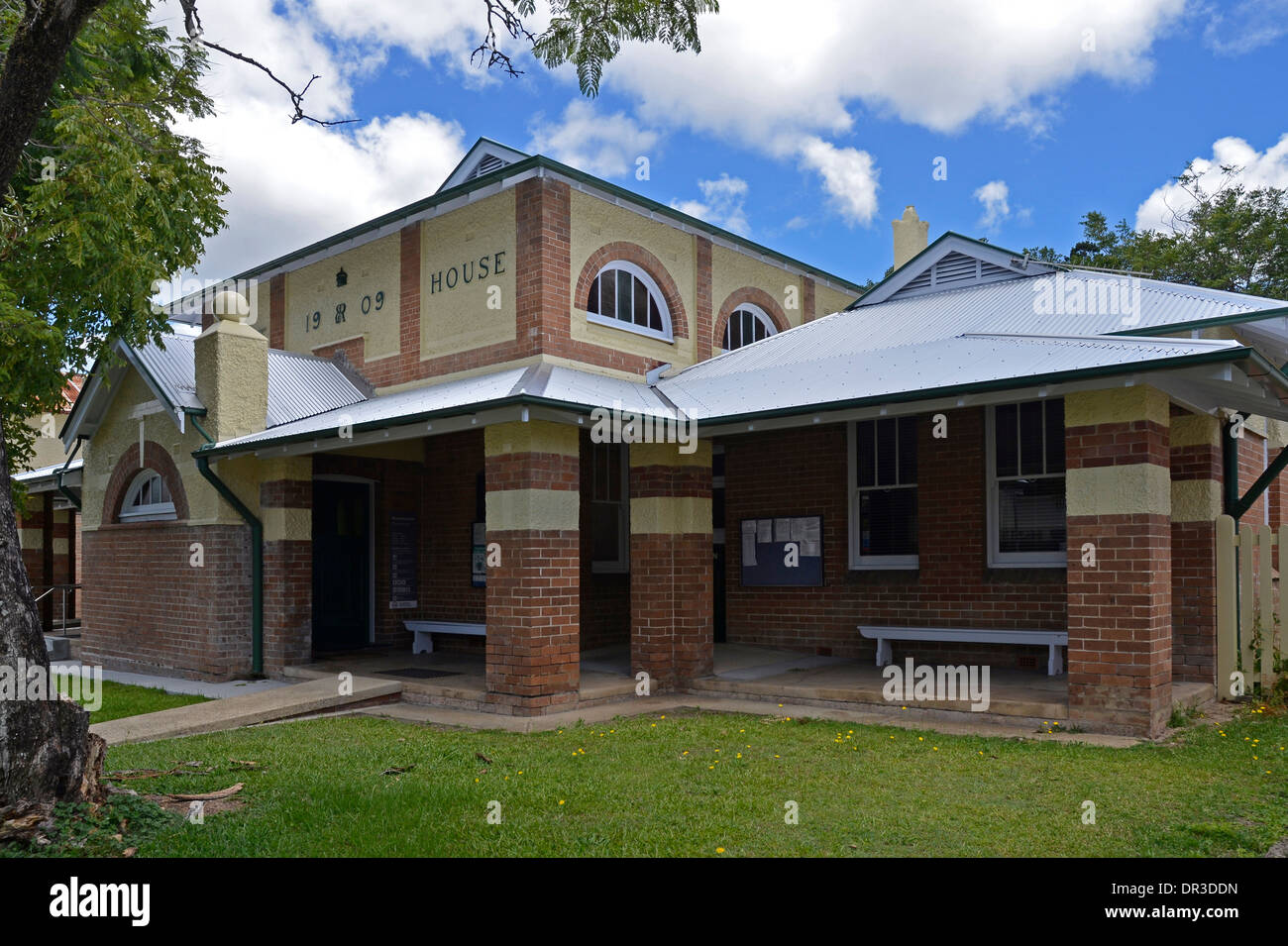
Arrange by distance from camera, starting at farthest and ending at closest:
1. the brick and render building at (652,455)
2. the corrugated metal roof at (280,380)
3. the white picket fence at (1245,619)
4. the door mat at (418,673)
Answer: the corrugated metal roof at (280,380), the door mat at (418,673), the white picket fence at (1245,619), the brick and render building at (652,455)

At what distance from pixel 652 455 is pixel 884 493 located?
302 centimetres

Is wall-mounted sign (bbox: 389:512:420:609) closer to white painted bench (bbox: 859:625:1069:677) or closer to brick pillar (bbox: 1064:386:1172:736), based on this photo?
white painted bench (bbox: 859:625:1069:677)

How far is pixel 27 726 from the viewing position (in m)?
5.11

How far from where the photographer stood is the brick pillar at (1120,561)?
780 cm

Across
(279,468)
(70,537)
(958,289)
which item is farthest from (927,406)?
(70,537)

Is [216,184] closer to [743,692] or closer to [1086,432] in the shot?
[743,692]

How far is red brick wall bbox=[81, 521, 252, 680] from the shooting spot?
12.3 meters

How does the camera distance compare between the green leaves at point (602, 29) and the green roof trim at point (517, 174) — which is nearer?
the green leaves at point (602, 29)

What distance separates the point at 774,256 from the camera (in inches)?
594

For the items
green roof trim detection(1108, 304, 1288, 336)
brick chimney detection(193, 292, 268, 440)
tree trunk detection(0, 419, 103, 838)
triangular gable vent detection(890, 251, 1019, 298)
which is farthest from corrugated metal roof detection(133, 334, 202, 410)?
green roof trim detection(1108, 304, 1288, 336)

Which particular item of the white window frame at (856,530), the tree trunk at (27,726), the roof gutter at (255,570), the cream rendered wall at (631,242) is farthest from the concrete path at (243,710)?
the white window frame at (856,530)

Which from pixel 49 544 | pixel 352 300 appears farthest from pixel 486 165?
pixel 49 544

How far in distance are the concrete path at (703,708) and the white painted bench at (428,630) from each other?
7.93ft

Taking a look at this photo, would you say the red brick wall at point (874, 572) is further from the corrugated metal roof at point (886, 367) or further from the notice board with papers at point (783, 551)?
the corrugated metal roof at point (886, 367)
